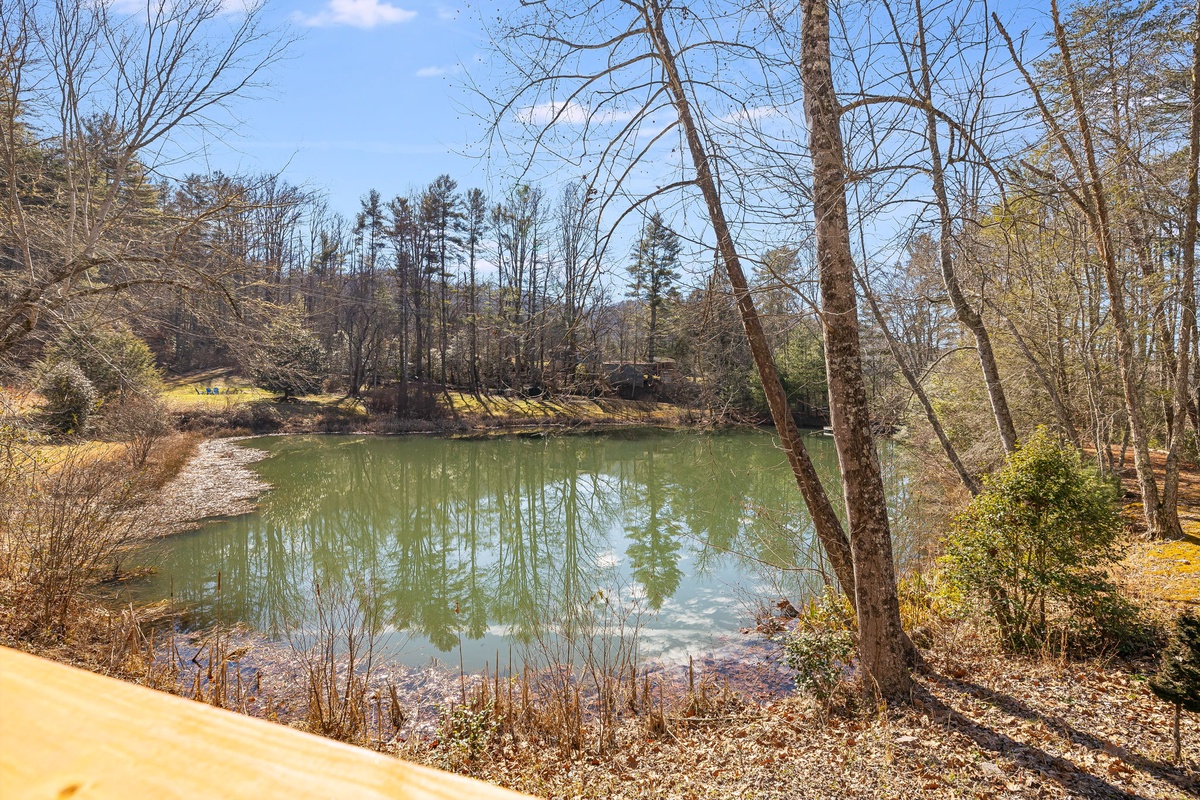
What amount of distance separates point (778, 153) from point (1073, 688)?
14.6ft

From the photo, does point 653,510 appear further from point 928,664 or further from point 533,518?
point 928,664

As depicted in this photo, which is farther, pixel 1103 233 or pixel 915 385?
pixel 915 385

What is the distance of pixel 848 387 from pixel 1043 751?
2.54 m

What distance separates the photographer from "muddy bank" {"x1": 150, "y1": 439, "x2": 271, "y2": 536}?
12203mm

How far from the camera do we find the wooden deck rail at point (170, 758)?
52 centimetres

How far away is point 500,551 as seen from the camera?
1257 cm

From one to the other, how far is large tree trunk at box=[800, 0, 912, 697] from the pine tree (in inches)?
59.1

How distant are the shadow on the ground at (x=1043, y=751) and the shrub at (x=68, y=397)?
17.9 m

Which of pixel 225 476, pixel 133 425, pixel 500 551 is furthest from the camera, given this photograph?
pixel 225 476

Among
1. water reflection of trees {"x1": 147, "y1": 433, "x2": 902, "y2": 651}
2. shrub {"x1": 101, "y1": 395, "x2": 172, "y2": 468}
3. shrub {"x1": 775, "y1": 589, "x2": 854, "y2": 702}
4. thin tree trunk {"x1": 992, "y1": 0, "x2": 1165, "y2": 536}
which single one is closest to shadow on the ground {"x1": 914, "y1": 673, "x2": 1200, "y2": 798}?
shrub {"x1": 775, "y1": 589, "x2": 854, "y2": 702}

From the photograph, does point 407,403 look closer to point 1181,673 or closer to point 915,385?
point 915,385

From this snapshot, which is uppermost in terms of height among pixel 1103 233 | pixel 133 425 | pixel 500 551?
pixel 1103 233

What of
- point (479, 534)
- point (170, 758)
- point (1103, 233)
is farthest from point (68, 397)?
point (1103, 233)

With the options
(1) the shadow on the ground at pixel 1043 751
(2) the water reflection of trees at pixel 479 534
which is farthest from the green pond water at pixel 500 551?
(1) the shadow on the ground at pixel 1043 751
